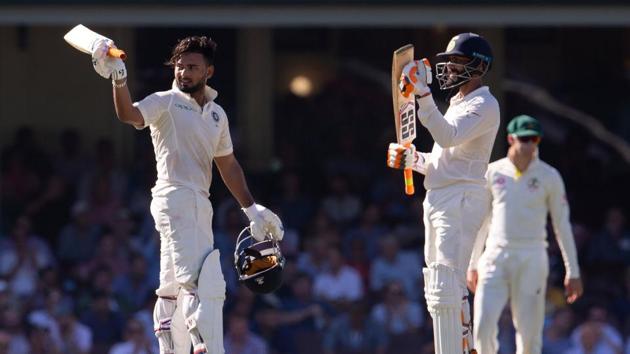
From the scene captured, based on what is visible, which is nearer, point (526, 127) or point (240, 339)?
point (526, 127)

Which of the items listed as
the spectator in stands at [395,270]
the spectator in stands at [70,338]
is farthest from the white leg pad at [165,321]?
the spectator in stands at [395,270]

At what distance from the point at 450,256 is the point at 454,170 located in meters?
0.47

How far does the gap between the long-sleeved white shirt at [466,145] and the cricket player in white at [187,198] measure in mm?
1179

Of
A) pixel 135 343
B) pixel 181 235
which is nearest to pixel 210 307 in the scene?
pixel 181 235

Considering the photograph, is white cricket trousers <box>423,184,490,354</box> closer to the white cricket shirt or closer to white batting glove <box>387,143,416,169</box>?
white batting glove <box>387,143,416,169</box>

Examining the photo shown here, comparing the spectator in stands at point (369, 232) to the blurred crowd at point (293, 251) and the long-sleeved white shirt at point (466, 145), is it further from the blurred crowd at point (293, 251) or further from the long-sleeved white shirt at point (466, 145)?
the long-sleeved white shirt at point (466, 145)

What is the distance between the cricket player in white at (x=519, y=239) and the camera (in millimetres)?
9391

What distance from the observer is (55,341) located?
43.1ft

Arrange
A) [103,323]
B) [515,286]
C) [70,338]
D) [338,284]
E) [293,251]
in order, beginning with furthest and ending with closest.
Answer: [293,251], [338,284], [103,323], [70,338], [515,286]

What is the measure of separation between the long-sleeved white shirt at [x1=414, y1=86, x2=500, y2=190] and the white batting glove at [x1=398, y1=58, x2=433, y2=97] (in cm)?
22

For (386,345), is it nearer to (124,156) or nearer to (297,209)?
(297,209)

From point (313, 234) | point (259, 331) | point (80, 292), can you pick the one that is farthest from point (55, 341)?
point (313, 234)

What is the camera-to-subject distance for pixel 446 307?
8156 millimetres

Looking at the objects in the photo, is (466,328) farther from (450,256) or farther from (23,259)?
(23,259)
